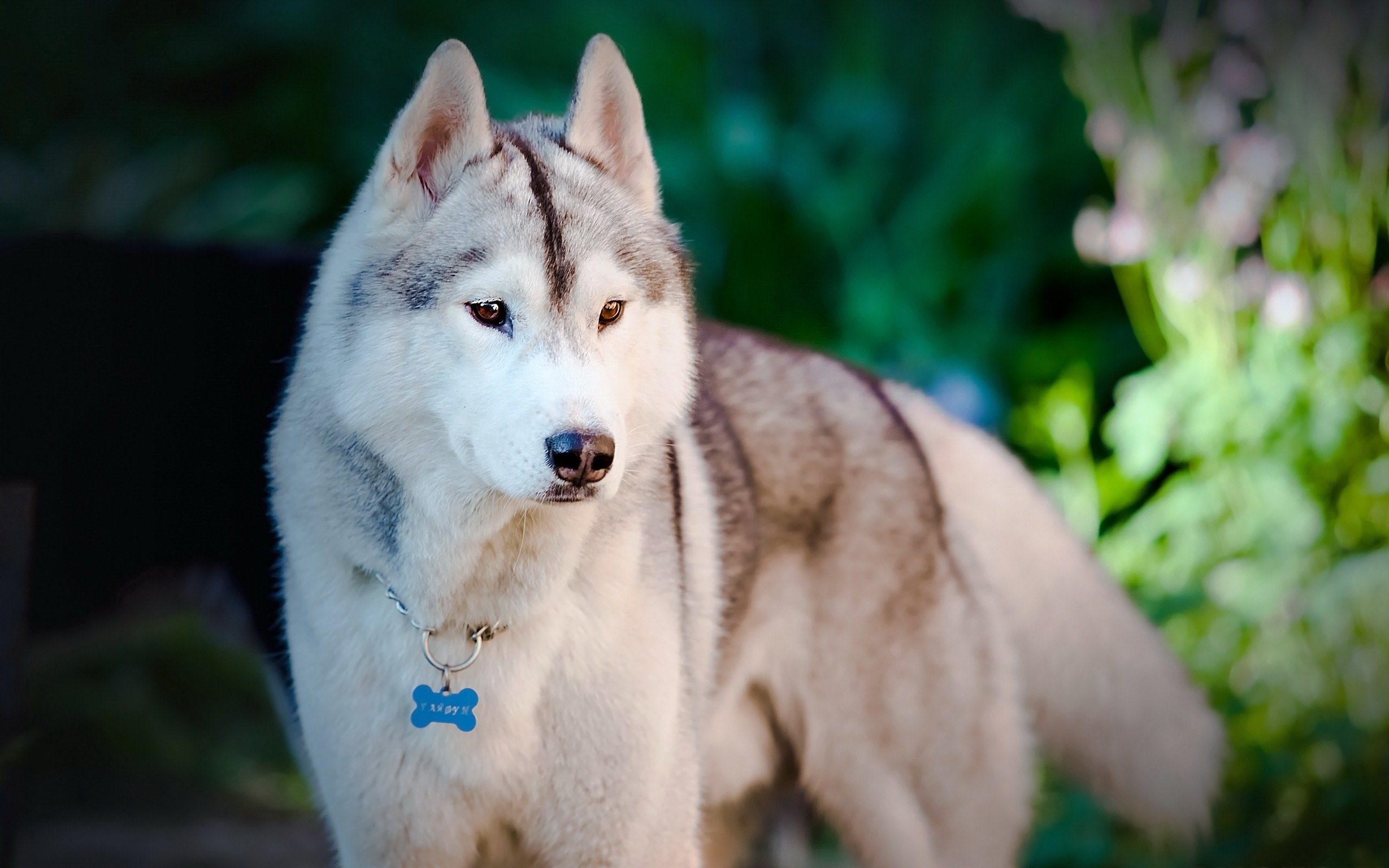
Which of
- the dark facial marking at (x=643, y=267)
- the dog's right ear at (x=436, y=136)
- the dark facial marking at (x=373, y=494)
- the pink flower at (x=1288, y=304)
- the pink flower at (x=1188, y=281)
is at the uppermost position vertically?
the pink flower at (x=1188, y=281)

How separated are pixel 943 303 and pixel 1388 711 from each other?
99.2 inches

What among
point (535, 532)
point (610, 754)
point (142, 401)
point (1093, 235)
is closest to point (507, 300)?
point (535, 532)

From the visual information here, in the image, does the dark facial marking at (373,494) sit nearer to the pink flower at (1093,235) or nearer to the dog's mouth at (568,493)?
the dog's mouth at (568,493)

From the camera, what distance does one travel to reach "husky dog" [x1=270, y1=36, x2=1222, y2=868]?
191cm

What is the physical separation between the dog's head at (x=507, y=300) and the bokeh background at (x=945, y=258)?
4.46ft

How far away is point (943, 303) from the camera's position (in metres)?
5.40

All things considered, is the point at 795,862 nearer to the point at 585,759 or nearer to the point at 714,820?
the point at 714,820

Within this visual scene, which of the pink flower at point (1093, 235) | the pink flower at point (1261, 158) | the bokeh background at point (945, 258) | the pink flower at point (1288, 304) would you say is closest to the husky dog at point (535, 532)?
the bokeh background at point (945, 258)

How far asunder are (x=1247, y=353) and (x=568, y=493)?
3553mm

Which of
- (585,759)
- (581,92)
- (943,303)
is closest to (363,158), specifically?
(943,303)

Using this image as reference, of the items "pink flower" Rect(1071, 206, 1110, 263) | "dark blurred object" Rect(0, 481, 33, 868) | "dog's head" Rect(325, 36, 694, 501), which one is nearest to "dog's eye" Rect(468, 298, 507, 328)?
"dog's head" Rect(325, 36, 694, 501)

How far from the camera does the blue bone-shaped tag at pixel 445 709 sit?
199cm

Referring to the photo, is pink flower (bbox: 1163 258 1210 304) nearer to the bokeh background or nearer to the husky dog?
the bokeh background

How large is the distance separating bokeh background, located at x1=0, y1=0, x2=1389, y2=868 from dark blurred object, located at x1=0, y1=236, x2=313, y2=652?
23 mm
